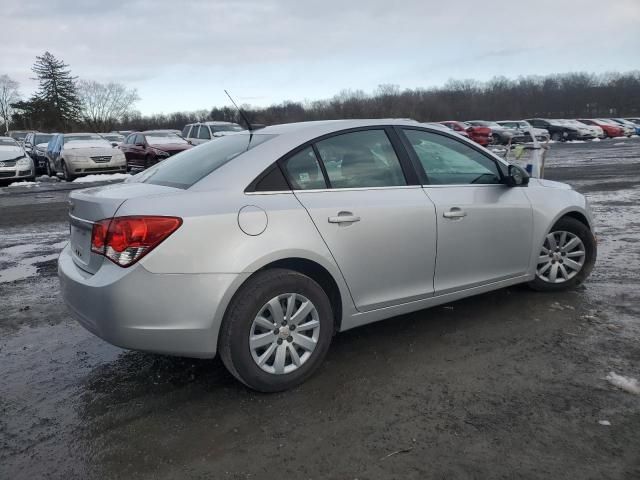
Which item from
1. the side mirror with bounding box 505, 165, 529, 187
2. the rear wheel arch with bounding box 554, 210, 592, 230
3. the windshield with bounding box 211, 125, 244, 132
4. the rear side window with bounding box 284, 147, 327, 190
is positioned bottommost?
the rear wheel arch with bounding box 554, 210, 592, 230

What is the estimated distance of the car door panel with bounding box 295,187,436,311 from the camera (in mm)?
3439

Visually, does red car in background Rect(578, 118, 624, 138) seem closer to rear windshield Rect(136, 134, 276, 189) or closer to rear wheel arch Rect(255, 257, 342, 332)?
rear windshield Rect(136, 134, 276, 189)

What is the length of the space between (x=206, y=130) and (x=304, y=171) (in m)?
17.4

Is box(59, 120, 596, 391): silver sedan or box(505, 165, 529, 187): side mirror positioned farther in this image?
box(505, 165, 529, 187): side mirror

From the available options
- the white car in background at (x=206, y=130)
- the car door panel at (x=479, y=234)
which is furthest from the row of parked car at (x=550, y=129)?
the car door panel at (x=479, y=234)

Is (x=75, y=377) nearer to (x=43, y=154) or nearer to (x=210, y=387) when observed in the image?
(x=210, y=387)

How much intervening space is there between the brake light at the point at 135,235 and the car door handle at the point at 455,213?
6.39 feet

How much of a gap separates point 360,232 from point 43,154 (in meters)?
22.3

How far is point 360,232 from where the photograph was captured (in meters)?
3.52

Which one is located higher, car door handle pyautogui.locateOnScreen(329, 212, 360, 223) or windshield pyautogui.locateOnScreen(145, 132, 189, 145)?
windshield pyautogui.locateOnScreen(145, 132, 189, 145)

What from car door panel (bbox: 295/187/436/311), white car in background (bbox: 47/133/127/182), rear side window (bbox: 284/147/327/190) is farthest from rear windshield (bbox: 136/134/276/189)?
white car in background (bbox: 47/133/127/182)

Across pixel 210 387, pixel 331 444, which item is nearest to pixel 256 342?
pixel 210 387

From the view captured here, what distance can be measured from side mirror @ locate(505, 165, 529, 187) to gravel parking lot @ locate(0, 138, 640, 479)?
1.07 meters

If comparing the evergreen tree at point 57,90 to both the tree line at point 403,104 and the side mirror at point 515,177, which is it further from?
the side mirror at point 515,177
